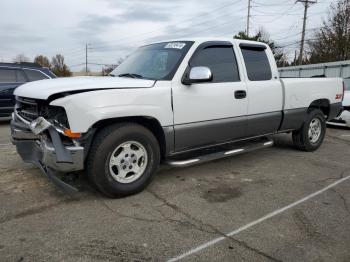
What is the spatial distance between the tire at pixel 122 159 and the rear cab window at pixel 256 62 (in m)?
2.05

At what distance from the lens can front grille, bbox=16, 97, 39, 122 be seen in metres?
3.95

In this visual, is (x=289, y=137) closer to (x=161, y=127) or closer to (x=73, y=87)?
(x=161, y=127)

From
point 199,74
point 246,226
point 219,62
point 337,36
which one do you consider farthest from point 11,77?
point 337,36

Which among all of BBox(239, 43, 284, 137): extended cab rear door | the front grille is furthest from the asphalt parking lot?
the front grille

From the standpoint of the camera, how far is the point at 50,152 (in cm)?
357

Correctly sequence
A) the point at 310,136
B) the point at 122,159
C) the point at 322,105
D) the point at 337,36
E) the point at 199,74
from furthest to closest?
the point at 337,36
the point at 322,105
the point at 310,136
the point at 199,74
the point at 122,159

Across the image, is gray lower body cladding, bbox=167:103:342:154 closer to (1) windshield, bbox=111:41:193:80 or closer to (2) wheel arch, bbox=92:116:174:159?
(2) wheel arch, bbox=92:116:174:159

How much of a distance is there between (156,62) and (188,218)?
220 cm

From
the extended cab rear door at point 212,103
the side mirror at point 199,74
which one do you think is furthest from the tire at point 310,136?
the side mirror at point 199,74

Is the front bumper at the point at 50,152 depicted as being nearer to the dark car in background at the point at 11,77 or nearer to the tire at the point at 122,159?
the tire at the point at 122,159

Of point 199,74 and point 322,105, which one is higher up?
point 199,74

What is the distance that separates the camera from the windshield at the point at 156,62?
439 cm

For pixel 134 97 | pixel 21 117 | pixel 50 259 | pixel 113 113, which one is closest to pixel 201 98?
pixel 134 97

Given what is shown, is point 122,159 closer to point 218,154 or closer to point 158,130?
point 158,130
